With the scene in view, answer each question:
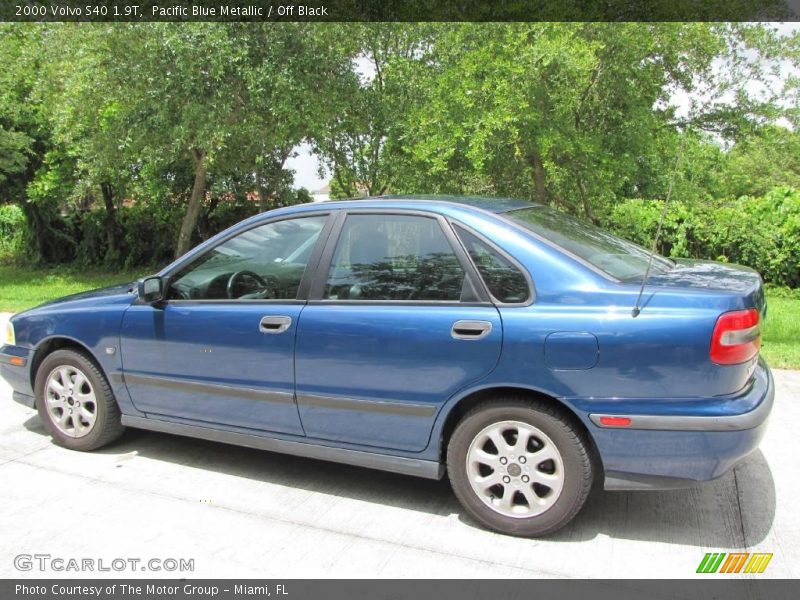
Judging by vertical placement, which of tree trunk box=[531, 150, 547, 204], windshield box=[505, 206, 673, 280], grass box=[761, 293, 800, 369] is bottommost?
grass box=[761, 293, 800, 369]

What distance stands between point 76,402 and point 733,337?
406 cm

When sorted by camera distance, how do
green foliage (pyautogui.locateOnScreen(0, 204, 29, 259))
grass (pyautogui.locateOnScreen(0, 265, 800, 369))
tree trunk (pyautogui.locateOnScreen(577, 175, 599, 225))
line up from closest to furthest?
grass (pyautogui.locateOnScreen(0, 265, 800, 369)) < tree trunk (pyautogui.locateOnScreen(577, 175, 599, 225)) < green foliage (pyautogui.locateOnScreen(0, 204, 29, 259))

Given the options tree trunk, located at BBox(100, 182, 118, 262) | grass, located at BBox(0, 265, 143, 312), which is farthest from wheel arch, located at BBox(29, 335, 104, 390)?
tree trunk, located at BBox(100, 182, 118, 262)

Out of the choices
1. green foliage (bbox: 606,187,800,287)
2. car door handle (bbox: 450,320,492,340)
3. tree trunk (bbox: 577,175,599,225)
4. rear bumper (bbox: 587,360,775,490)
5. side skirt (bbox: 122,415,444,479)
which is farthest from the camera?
green foliage (bbox: 606,187,800,287)

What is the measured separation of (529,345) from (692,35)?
8900 mm

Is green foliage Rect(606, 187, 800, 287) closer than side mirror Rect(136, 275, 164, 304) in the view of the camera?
No

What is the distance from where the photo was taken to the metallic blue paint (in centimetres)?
308

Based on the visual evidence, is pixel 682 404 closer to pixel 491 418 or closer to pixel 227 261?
pixel 491 418

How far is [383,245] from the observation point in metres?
3.83

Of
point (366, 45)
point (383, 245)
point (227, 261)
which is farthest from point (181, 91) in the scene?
point (383, 245)

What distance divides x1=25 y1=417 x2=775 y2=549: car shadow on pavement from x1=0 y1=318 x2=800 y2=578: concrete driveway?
0.04ft

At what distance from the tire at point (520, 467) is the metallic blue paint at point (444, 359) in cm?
10

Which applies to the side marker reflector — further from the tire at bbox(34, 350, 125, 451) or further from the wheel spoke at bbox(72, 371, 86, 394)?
the wheel spoke at bbox(72, 371, 86, 394)

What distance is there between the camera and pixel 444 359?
3406mm
